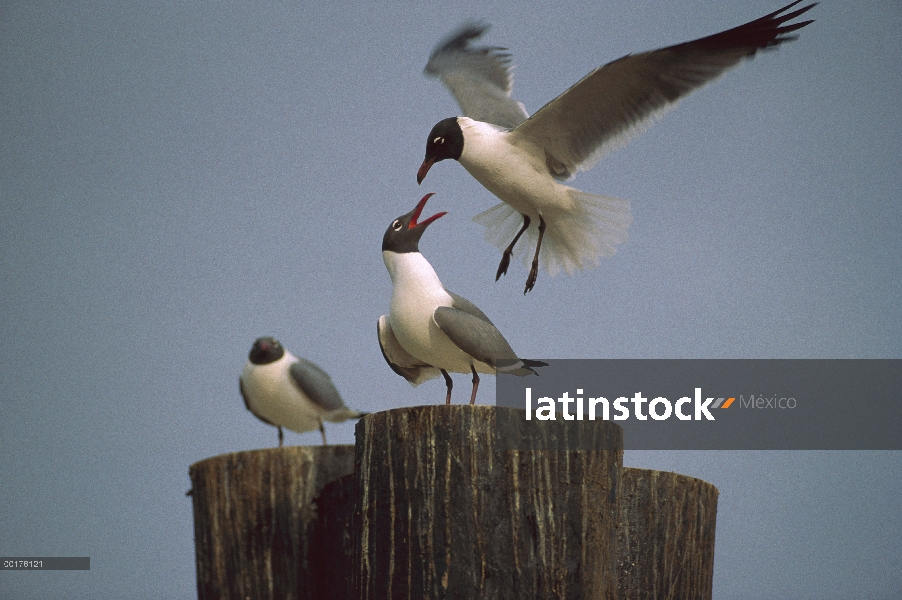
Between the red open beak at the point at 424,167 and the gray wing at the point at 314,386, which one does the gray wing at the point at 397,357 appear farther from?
the gray wing at the point at 314,386

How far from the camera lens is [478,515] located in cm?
269

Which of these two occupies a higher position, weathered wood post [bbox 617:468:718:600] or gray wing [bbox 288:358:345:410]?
gray wing [bbox 288:358:345:410]

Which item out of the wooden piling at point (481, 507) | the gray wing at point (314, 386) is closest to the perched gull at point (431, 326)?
the wooden piling at point (481, 507)

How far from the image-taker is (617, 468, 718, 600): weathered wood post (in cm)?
343

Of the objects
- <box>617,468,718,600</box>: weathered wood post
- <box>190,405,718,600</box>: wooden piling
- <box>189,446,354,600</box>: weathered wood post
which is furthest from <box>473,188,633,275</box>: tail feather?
<box>190,405,718,600</box>: wooden piling

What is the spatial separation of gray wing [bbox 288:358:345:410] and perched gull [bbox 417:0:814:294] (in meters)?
2.04

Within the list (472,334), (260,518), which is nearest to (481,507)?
(472,334)

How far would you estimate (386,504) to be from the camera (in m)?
2.81

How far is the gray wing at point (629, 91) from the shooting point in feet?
14.3

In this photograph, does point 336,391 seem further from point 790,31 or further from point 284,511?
point 790,31

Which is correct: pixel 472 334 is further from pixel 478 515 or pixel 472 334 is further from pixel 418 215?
pixel 478 515

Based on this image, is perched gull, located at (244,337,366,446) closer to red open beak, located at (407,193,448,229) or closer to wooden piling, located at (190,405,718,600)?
red open beak, located at (407,193,448,229)

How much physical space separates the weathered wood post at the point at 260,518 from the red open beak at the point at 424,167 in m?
1.11

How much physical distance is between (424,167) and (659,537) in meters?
1.74
